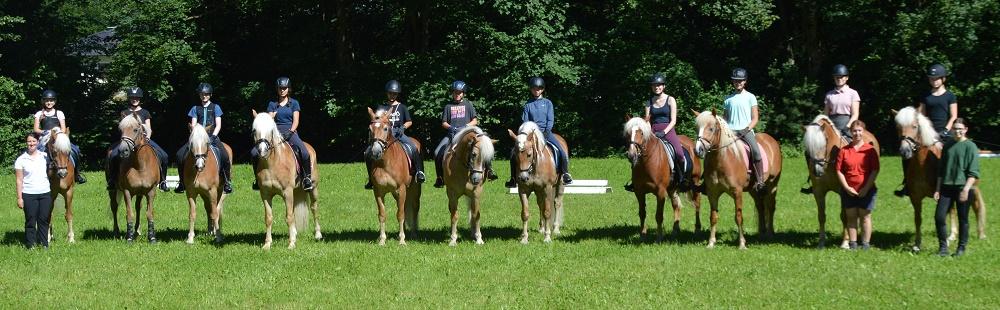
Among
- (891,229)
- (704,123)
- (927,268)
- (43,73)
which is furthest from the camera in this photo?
(43,73)

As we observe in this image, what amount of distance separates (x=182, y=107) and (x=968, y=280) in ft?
115

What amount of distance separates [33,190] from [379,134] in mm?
5474

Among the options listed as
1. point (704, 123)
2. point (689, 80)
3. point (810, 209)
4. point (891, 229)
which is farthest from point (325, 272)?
point (689, 80)

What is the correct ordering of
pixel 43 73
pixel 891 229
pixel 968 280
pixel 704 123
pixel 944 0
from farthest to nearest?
pixel 43 73, pixel 944 0, pixel 891 229, pixel 704 123, pixel 968 280

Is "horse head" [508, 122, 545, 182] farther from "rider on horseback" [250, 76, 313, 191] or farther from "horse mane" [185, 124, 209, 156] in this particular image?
"horse mane" [185, 124, 209, 156]

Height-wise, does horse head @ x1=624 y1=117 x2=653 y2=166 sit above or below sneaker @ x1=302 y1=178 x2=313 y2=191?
above

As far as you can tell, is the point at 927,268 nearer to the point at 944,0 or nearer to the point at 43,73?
the point at 944,0

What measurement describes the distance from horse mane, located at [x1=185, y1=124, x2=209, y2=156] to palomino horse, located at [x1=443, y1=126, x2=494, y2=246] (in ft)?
12.1

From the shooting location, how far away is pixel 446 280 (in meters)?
12.9

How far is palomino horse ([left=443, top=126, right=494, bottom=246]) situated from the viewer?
15.4m

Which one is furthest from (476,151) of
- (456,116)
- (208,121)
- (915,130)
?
(915,130)

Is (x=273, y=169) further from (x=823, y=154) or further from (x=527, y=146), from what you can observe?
(x=823, y=154)

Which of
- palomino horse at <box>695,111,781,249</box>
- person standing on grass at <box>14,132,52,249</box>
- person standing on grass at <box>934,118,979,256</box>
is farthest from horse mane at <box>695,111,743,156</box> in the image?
person standing on grass at <box>14,132,52,249</box>

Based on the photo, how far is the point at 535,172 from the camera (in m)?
15.9
